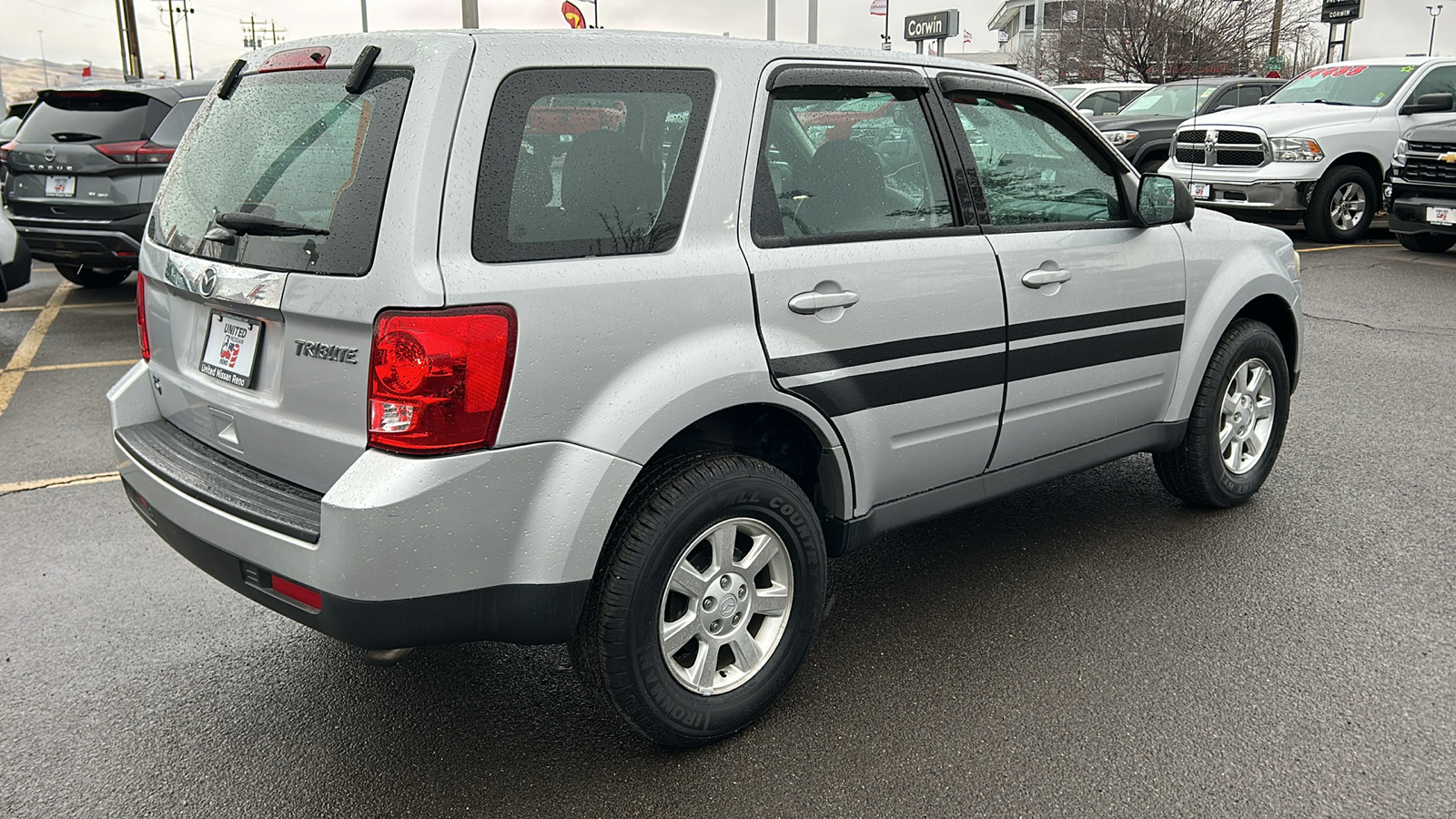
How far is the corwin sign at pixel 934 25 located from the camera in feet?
136

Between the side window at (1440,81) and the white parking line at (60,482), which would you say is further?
the side window at (1440,81)

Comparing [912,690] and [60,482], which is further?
[60,482]

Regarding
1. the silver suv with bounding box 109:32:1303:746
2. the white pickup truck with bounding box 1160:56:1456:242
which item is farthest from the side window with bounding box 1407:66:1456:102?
the silver suv with bounding box 109:32:1303:746

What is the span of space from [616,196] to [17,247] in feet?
23.4

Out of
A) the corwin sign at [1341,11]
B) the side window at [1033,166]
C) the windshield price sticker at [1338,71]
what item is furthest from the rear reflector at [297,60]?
the corwin sign at [1341,11]

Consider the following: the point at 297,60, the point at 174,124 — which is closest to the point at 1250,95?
the point at 174,124

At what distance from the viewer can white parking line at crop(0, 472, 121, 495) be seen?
496 centimetres

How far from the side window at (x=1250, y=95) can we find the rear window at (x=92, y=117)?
558 inches

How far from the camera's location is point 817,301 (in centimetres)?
294

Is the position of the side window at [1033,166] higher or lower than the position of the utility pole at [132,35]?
lower

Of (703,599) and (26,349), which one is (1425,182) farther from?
(26,349)

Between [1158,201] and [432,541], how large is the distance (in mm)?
2695

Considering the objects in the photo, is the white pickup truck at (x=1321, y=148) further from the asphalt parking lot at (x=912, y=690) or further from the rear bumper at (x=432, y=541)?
the rear bumper at (x=432, y=541)

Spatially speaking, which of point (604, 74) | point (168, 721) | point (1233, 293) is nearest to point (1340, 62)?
point (1233, 293)
